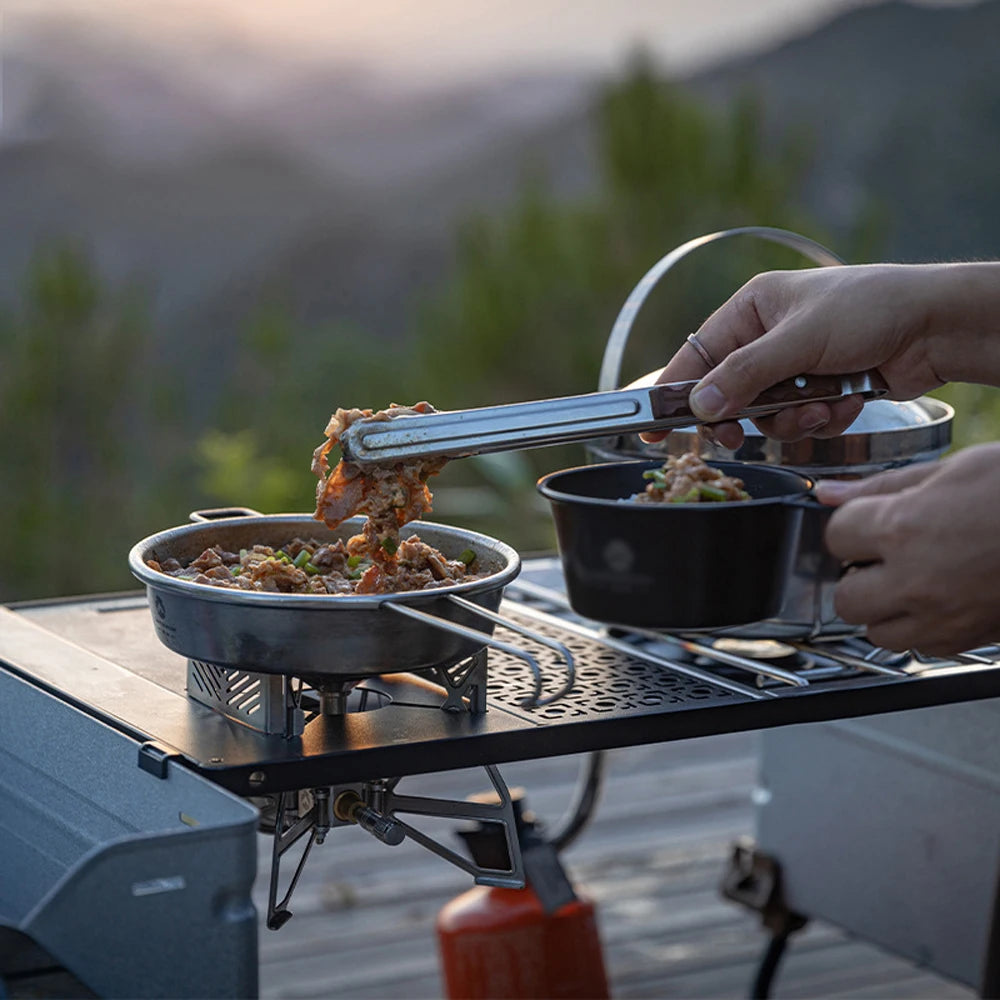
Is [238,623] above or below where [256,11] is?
below

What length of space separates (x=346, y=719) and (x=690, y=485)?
0.47m

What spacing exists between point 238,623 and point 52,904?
31 cm

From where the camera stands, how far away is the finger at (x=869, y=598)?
4.28ft

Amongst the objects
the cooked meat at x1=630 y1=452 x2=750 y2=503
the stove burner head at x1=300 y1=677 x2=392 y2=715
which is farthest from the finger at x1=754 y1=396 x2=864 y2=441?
the stove burner head at x1=300 y1=677 x2=392 y2=715

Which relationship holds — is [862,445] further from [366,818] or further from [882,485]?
[366,818]

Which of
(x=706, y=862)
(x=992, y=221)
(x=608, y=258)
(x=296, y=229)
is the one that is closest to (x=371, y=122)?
(x=296, y=229)

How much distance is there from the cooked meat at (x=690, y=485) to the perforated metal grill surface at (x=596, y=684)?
0.19m

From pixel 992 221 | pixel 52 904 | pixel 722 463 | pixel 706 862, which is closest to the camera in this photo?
pixel 52 904

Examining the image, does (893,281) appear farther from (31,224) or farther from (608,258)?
(31,224)

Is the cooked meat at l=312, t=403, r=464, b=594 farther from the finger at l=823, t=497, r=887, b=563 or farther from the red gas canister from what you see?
the red gas canister

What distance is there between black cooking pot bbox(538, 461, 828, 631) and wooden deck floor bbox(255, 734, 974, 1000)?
1.39 meters

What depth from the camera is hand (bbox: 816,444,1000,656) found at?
49.9 inches

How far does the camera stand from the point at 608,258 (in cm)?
529

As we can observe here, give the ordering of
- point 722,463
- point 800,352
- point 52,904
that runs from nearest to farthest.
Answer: point 52,904 → point 800,352 → point 722,463
